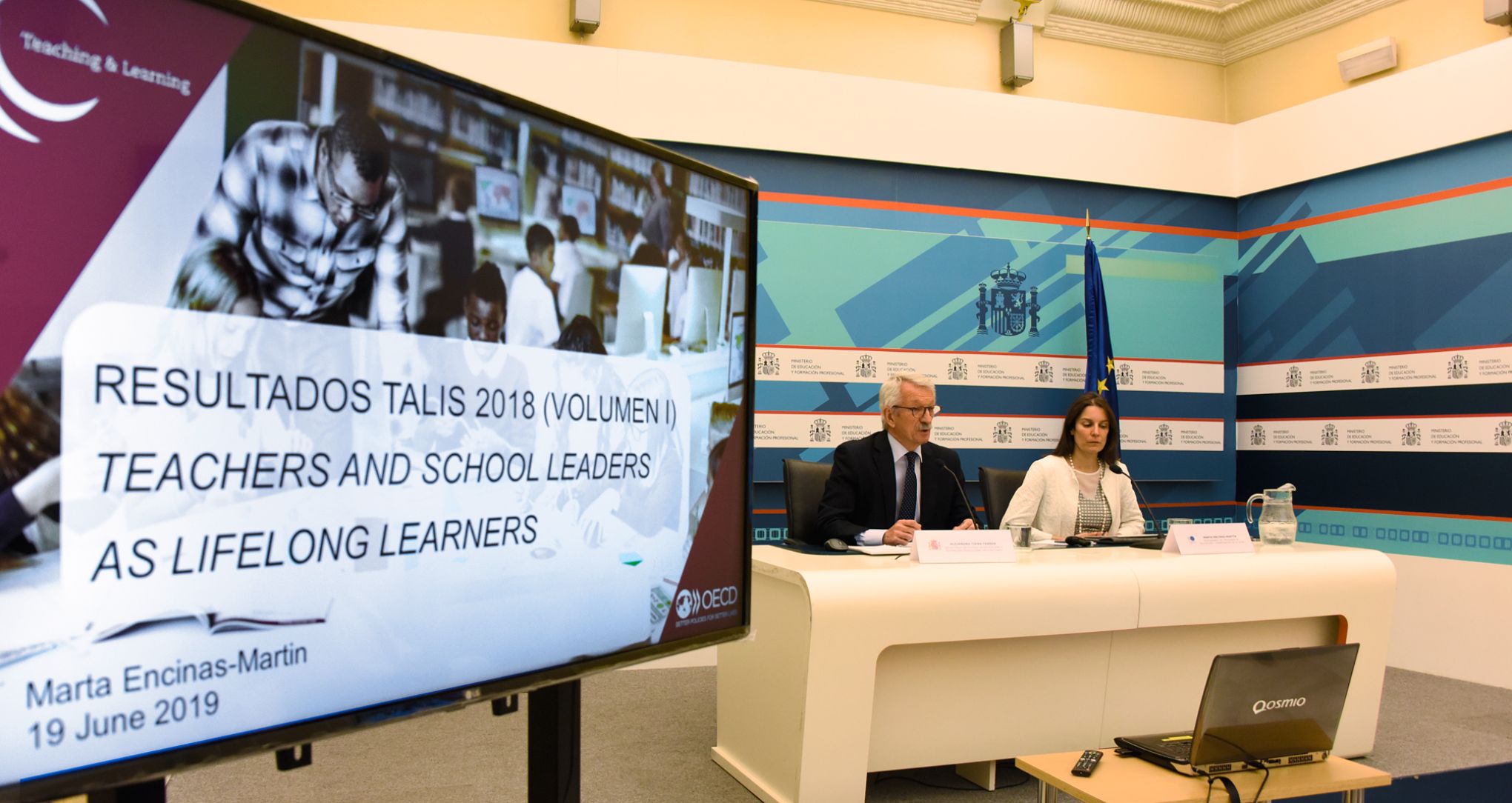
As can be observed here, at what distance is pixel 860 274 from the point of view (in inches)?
195

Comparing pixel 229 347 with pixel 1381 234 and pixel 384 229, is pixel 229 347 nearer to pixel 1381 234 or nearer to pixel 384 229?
pixel 384 229

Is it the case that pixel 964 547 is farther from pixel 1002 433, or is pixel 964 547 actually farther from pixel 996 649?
pixel 1002 433

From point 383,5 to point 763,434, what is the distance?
8.60 ft

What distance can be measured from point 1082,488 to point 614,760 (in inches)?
78.2

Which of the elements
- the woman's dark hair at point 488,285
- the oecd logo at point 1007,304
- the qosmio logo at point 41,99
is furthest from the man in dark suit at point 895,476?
the qosmio logo at point 41,99

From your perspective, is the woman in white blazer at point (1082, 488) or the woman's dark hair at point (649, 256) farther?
the woman in white blazer at point (1082, 488)

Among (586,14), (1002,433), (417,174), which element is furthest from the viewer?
(1002,433)

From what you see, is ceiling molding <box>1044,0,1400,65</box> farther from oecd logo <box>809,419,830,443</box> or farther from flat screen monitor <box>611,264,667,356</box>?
flat screen monitor <box>611,264,667,356</box>

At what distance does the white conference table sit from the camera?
256 cm

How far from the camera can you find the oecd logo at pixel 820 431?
16.0 feet

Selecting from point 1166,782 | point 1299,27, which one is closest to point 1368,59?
point 1299,27

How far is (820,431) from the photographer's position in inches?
192

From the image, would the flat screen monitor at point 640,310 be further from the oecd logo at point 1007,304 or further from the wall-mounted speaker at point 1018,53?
the wall-mounted speaker at point 1018,53

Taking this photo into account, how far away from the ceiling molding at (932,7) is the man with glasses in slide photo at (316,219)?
4764 mm
